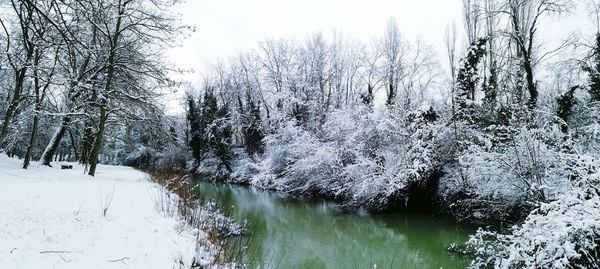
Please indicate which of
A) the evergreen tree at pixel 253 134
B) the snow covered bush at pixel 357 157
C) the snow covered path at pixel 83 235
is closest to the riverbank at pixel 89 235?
the snow covered path at pixel 83 235

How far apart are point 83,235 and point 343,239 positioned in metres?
7.70

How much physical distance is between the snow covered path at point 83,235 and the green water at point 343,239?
1.60m

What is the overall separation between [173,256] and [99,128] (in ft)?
37.1

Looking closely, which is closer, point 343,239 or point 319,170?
point 343,239

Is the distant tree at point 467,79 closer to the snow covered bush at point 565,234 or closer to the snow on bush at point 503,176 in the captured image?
the snow on bush at point 503,176

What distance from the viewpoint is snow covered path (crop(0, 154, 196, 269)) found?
4.74 m

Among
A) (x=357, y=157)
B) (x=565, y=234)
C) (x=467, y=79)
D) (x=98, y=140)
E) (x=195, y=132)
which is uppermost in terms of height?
(x=467, y=79)

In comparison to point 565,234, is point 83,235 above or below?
below

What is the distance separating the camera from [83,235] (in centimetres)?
578

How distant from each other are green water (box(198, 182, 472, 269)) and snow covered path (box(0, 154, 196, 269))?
1.60 meters

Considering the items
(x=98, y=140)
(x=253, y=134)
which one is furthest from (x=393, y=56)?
(x=98, y=140)

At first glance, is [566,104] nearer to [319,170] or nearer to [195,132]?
[319,170]

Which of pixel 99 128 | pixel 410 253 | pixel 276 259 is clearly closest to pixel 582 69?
pixel 410 253

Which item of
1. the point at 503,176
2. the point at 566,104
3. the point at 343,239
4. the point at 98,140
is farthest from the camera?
the point at 98,140
